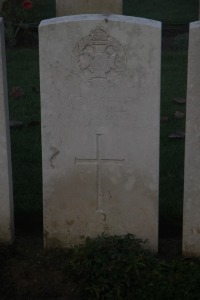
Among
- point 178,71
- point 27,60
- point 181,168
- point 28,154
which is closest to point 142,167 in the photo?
point 181,168

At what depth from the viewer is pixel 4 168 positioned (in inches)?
175

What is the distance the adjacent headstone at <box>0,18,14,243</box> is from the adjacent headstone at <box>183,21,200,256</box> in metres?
1.10

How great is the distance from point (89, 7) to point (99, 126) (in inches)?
237

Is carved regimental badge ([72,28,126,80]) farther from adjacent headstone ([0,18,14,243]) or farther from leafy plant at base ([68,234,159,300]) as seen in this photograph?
leafy plant at base ([68,234,159,300])

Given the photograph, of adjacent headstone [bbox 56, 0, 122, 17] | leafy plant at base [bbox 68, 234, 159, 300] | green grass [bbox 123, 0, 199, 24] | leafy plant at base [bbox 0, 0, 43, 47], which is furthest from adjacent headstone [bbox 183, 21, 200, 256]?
green grass [bbox 123, 0, 199, 24]

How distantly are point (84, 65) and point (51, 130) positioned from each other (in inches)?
17.7

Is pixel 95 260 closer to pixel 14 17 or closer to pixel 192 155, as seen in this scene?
pixel 192 155

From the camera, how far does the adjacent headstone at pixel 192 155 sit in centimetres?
413

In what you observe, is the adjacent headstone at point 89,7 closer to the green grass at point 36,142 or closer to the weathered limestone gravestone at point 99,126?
the green grass at point 36,142

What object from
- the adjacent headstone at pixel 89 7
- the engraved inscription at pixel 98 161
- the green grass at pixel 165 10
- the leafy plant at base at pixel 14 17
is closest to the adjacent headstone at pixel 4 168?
the engraved inscription at pixel 98 161

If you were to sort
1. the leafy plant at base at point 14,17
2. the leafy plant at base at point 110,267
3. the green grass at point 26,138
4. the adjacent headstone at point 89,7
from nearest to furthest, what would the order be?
1. the leafy plant at base at point 110,267
2. the green grass at point 26,138
3. the adjacent headstone at point 89,7
4. the leafy plant at base at point 14,17

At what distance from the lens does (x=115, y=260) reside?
4051 millimetres

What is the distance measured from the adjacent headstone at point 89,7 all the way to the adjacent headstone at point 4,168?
558 centimetres

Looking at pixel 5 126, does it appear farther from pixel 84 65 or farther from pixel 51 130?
pixel 84 65
